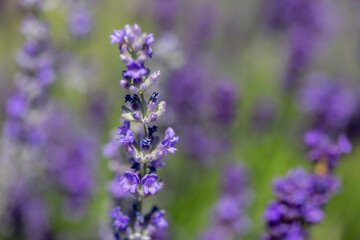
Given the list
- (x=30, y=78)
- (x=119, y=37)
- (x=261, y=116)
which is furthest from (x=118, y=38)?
(x=261, y=116)

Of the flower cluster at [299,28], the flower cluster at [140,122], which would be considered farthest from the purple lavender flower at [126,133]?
→ the flower cluster at [299,28]

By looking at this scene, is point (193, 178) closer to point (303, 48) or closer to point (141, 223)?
point (303, 48)

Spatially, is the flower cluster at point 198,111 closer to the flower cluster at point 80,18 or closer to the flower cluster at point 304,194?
the flower cluster at point 80,18

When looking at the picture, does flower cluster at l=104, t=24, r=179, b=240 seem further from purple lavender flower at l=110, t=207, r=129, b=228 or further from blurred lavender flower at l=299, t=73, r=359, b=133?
blurred lavender flower at l=299, t=73, r=359, b=133

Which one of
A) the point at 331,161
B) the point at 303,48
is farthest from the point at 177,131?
the point at 331,161

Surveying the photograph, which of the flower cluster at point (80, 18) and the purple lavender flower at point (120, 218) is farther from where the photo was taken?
the flower cluster at point (80, 18)

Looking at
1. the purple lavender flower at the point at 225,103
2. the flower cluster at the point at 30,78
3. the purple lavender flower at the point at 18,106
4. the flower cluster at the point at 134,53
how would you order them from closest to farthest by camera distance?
the flower cluster at the point at 134,53 → the flower cluster at the point at 30,78 → the purple lavender flower at the point at 18,106 → the purple lavender flower at the point at 225,103
